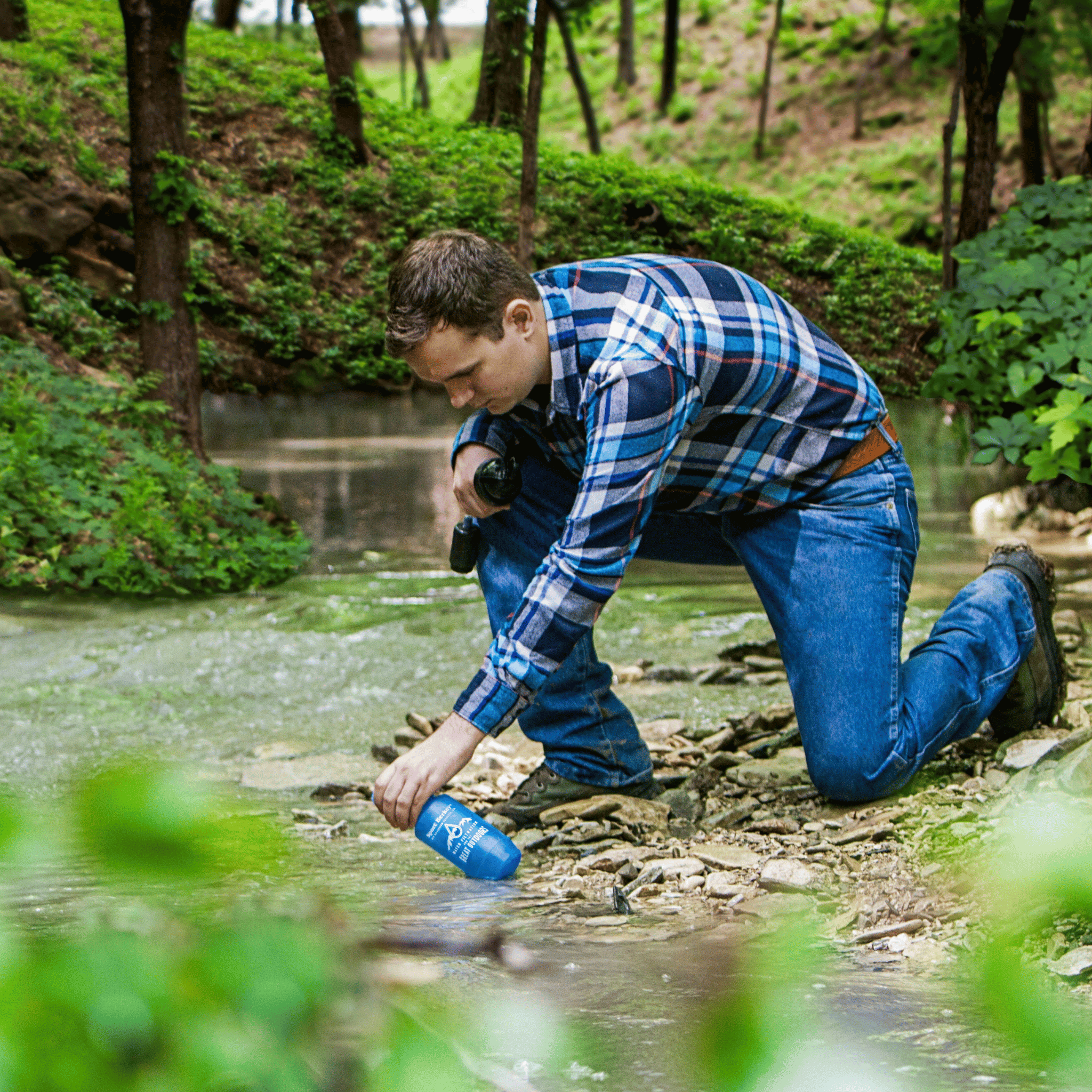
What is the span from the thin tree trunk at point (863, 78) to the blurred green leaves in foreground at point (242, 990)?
97.1ft

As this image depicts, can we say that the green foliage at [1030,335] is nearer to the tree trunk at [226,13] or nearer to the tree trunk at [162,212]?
the tree trunk at [162,212]

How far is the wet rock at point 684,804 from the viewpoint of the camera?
312 cm

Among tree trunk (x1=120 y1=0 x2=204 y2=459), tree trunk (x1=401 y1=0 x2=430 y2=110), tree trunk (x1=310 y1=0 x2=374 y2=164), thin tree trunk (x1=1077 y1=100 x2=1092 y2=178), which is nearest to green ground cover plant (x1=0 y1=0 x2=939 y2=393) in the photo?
tree trunk (x1=310 y1=0 x2=374 y2=164)

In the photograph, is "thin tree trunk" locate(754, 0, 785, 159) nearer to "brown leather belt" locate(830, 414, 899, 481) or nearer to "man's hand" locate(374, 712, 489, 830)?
"brown leather belt" locate(830, 414, 899, 481)

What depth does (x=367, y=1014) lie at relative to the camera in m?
0.51

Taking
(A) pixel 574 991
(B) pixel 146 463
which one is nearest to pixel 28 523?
(B) pixel 146 463

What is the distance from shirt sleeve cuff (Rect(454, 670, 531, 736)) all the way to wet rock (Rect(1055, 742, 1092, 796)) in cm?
123

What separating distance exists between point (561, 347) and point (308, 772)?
69.1 inches

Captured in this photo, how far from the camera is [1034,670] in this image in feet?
10.8

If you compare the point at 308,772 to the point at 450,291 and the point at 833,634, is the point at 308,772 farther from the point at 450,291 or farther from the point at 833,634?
the point at 450,291

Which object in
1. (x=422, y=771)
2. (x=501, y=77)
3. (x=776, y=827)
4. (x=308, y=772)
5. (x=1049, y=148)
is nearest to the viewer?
(x=422, y=771)

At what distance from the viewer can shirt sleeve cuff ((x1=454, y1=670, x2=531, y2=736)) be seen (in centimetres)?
247

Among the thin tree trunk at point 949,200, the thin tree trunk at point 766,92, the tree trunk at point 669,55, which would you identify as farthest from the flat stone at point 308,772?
the thin tree trunk at point 766,92

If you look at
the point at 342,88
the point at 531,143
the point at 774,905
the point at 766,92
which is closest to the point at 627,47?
the point at 766,92
